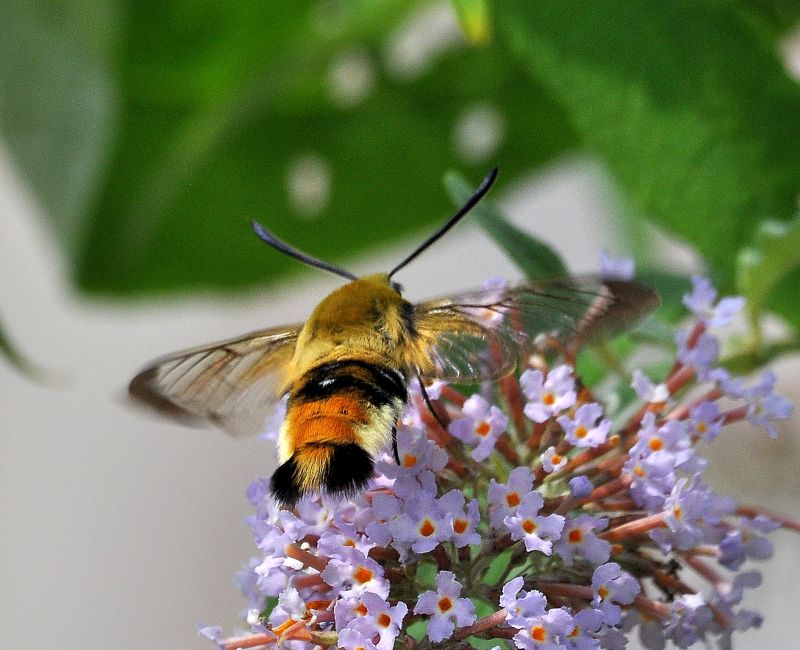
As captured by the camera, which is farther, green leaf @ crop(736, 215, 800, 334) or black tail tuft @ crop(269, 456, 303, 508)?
green leaf @ crop(736, 215, 800, 334)

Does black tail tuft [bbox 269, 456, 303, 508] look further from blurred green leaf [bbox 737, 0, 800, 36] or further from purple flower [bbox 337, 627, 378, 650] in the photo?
blurred green leaf [bbox 737, 0, 800, 36]

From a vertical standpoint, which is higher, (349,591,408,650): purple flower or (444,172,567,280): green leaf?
(444,172,567,280): green leaf

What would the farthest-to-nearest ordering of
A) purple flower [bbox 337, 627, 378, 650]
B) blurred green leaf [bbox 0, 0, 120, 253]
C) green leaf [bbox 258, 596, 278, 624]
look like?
blurred green leaf [bbox 0, 0, 120, 253]
green leaf [bbox 258, 596, 278, 624]
purple flower [bbox 337, 627, 378, 650]

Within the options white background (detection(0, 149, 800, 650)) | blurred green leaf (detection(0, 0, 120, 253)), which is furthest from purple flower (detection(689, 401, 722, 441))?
white background (detection(0, 149, 800, 650))

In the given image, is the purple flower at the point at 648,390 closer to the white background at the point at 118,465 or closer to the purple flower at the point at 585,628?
the purple flower at the point at 585,628

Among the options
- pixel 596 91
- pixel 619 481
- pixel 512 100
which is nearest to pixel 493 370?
pixel 619 481

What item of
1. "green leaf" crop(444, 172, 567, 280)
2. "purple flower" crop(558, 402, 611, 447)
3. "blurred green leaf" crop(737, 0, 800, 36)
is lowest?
"purple flower" crop(558, 402, 611, 447)

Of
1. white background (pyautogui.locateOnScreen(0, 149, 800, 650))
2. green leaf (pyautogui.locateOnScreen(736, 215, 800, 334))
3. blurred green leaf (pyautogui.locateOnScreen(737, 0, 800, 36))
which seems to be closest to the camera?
green leaf (pyautogui.locateOnScreen(736, 215, 800, 334))

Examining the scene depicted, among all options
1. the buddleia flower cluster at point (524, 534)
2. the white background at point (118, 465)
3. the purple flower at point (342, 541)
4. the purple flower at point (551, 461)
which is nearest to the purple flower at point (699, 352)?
the buddleia flower cluster at point (524, 534)
